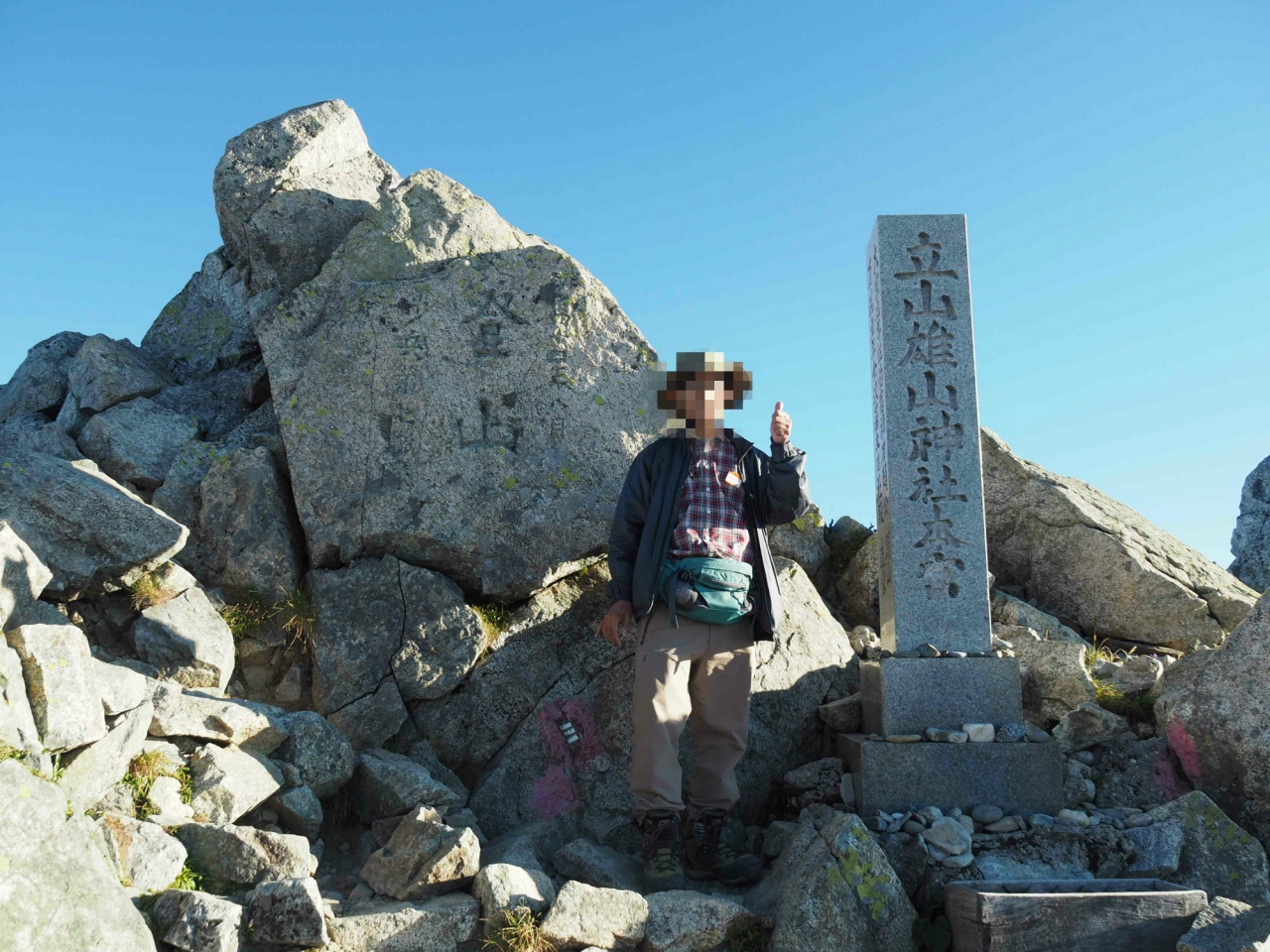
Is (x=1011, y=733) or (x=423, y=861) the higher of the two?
(x=1011, y=733)

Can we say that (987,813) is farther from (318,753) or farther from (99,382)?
(99,382)

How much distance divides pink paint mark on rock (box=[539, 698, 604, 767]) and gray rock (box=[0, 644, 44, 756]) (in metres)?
3.76

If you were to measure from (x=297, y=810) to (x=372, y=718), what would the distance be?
1.36 meters

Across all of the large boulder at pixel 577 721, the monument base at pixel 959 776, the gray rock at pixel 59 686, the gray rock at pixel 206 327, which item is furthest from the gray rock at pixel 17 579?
the monument base at pixel 959 776

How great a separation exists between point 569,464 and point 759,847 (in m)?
3.66

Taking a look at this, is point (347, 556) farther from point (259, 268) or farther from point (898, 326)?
point (898, 326)

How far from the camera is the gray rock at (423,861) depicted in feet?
19.3

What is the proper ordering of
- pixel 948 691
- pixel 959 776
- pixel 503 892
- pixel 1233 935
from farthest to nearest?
1. pixel 948 691
2. pixel 959 776
3. pixel 503 892
4. pixel 1233 935

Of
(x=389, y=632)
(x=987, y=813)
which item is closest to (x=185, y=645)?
(x=389, y=632)

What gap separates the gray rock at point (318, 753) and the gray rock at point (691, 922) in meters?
2.53

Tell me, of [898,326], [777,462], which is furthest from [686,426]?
[898,326]

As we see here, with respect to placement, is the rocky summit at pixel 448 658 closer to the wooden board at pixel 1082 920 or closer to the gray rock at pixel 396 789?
the gray rock at pixel 396 789

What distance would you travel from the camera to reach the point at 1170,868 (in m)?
6.39

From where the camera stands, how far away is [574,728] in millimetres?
7965
